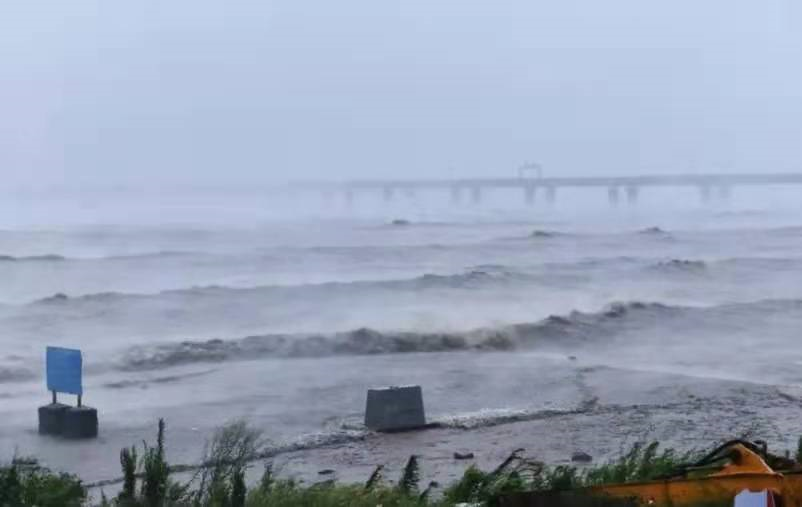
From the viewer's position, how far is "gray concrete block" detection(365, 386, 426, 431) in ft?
44.3

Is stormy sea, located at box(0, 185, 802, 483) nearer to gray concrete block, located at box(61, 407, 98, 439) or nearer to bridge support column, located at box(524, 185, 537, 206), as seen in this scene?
gray concrete block, located at box(61, 407, 98, 439)

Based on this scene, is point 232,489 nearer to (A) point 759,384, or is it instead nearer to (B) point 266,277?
(A) point 759,384

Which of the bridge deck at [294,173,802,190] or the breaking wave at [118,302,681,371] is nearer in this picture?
the breaking wave at [118,302,681,371]

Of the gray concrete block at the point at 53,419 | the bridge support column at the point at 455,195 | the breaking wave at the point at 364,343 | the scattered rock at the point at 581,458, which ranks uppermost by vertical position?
the bridge support column at the point at 455,195

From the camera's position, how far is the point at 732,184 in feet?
379

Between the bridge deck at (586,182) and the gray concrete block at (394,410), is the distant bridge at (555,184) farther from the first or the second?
the gray concrete block at (394,410)

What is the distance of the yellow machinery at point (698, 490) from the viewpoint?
6.73 m

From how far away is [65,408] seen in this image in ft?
42.3

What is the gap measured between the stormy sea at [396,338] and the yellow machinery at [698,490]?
164 inches

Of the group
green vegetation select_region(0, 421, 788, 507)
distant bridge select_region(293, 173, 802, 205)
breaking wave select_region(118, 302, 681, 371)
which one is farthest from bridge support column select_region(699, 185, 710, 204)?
green vegetation select_region(0, 421, 788, 507)

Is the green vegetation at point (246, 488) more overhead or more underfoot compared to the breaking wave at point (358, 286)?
more overhead

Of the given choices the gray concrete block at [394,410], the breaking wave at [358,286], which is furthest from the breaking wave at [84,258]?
the gray concrete block at [394,410]

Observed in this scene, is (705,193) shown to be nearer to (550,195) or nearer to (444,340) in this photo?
(550,195)

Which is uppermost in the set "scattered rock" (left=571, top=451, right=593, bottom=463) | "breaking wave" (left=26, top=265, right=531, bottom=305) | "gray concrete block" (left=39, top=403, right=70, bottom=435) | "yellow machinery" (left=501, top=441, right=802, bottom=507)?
"yellow machinery" (left=501, top=441, right=802, bottom=507)
